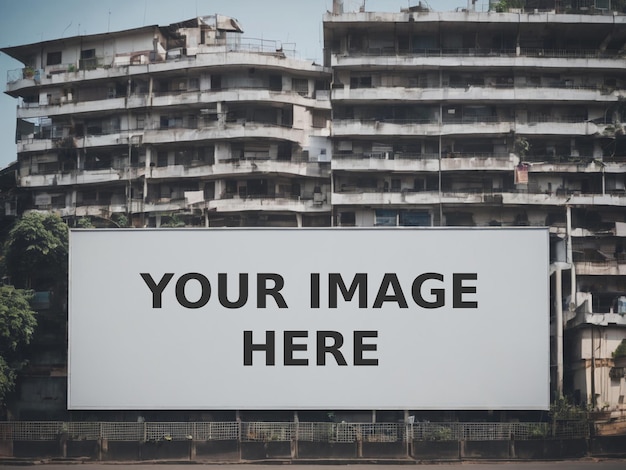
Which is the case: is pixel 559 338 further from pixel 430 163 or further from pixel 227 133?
pixel 227 133

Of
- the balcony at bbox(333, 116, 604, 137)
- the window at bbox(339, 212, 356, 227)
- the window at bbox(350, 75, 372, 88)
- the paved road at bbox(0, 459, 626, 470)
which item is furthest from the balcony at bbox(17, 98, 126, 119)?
the paved road at bbox(0, 459, 626, 470)

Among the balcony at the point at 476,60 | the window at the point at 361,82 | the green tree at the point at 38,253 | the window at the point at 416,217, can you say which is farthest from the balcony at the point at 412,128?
the green tree at the point at 38,253

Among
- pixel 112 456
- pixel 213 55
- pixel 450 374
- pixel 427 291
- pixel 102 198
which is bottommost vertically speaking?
pixel 112 456

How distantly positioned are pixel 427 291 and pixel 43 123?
28.0m

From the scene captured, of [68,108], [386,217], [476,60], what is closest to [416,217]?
[386,217]

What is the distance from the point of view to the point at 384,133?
120 ft

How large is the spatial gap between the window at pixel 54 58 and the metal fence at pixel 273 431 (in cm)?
2316

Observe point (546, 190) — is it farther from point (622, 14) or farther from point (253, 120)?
point (253, 120)

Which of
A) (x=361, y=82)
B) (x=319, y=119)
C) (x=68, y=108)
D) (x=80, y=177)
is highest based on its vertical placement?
(x=361, y=82)

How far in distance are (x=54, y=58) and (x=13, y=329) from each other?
17.3 m

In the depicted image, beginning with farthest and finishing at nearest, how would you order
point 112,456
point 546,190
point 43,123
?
point 43,123, point 546,190, point 112,456

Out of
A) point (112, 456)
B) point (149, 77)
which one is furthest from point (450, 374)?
point (149, 77)

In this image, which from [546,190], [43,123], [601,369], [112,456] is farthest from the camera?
[43,123]

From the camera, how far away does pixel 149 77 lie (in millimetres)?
38188
